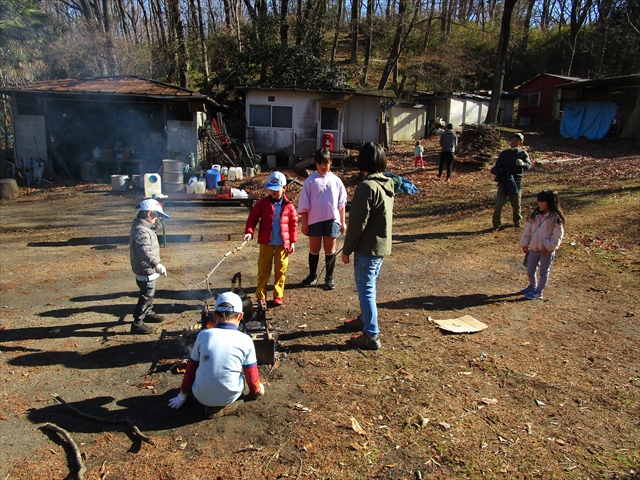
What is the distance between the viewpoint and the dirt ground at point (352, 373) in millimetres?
2973

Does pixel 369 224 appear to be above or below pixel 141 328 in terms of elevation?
above

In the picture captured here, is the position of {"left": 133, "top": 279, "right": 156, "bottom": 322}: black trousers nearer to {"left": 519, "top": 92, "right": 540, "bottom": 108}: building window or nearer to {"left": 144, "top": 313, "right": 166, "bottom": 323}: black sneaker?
{"left": 144, "top": 313, "right": 166, "bottom": 323}: black sneaker

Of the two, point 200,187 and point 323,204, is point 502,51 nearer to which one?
point 200,187

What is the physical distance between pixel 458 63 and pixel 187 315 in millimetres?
33165

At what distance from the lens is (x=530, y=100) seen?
1227 inches

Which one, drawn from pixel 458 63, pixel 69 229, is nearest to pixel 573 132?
pixel 458 63

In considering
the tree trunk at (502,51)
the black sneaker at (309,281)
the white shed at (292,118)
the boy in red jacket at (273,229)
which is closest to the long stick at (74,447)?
the boy in red jacket at (273,229)

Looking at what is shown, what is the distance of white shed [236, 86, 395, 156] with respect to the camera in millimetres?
19469

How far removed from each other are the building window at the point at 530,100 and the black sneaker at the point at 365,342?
1219 inches

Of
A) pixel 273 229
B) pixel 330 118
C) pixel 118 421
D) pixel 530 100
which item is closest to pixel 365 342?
pixel 273 229

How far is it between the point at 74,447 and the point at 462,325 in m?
3.69

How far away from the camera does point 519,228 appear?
9406 millimetres

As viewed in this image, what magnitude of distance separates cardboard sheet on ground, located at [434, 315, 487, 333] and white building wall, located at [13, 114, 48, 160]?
16.9 metres

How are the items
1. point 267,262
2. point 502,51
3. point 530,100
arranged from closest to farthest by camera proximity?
point 267,262 < point 502,51 < point 530,100
